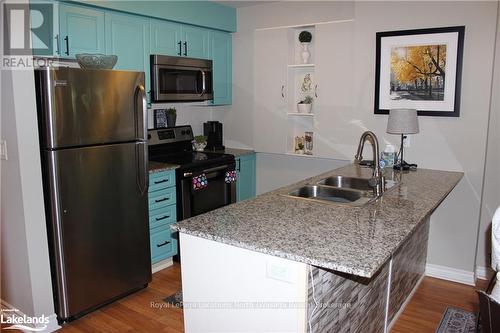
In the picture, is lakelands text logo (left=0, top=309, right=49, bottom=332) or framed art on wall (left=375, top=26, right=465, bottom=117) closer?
lakelands text logo (left=0, top=309, right=49, bottom=332)

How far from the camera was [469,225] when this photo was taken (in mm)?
3377

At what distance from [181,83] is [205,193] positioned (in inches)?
42.1

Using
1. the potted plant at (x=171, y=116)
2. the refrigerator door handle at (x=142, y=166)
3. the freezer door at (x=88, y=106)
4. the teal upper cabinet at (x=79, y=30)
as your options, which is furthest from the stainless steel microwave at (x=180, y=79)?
the refrigerator door handle at (x=142, y=166)

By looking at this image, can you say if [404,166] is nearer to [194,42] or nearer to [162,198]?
[162,198]

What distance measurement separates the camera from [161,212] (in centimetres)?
350

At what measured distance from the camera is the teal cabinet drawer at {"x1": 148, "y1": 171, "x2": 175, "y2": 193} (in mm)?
3361

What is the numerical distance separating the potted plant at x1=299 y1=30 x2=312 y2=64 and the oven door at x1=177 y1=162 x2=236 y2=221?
125 cm

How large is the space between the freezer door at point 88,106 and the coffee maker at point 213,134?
1.58 meters

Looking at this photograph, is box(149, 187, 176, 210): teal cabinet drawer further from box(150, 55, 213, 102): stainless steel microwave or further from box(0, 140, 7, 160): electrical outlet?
box(0, 140, 7, 160): electrical outlet

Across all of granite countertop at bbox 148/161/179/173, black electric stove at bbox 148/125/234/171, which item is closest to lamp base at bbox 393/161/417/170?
black electric stove at bbox 148/125/234/171

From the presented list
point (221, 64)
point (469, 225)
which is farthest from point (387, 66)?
point (221, 64)

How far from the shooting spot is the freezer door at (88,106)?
8.12 feet

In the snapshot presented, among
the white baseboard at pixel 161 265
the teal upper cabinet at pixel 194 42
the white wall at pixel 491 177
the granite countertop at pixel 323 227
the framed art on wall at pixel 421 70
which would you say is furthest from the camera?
the teal upper cabinet at pixel 194 42

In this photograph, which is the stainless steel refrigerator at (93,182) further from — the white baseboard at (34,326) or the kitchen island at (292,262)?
the kitchen island at (292,262)
